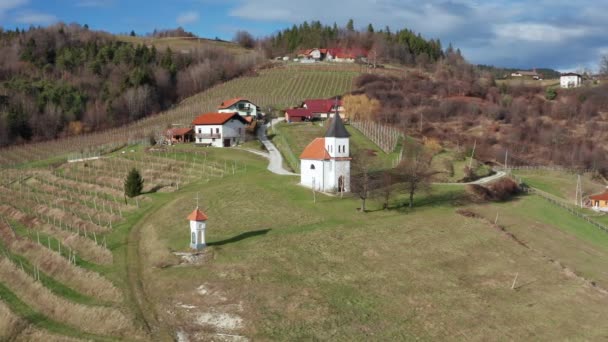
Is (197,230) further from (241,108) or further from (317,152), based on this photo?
(241,108)

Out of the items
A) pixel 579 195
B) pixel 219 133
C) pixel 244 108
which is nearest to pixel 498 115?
pixel 579 195

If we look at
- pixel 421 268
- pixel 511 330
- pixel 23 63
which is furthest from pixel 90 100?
pixel 511 330

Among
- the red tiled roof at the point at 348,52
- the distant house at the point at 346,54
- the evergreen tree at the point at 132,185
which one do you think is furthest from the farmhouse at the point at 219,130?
the red tiled roof at the point at 348,52

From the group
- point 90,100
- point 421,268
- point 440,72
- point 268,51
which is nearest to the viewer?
point 421,268

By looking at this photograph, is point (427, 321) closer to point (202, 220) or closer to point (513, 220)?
point (202, 220)

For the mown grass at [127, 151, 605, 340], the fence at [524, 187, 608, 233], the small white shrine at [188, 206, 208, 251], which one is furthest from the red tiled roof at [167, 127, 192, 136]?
the small white shrine at [188, 206, 208, 251]

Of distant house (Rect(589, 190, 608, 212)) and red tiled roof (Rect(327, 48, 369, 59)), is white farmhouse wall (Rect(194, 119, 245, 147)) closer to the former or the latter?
distant house (Rect(589, 190, 608, 212))
